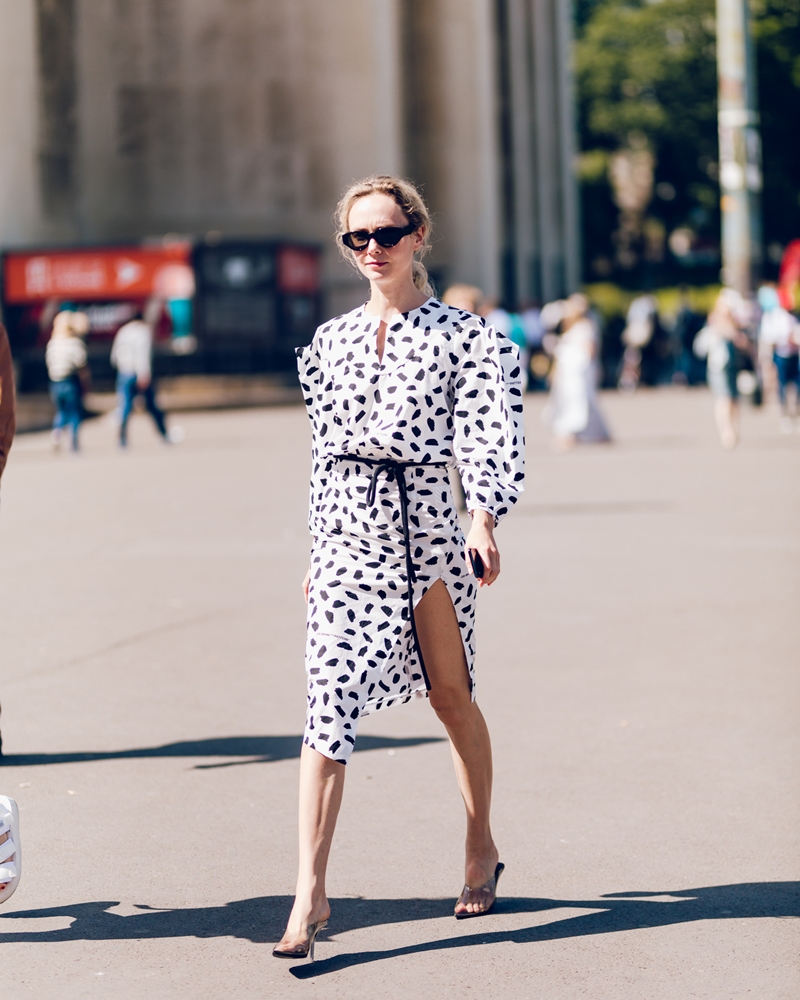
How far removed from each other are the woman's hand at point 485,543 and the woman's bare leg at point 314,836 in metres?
0.57

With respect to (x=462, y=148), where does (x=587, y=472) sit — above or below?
below

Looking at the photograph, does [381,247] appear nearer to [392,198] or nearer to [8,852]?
[392,198]

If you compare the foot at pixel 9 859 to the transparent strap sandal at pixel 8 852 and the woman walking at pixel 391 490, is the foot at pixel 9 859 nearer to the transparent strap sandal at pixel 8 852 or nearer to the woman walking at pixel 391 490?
the transparent strap sandal at pixel 8 852

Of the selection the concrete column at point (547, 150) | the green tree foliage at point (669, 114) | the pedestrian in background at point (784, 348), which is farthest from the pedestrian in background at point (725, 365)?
the concrete column at point (547, 150)

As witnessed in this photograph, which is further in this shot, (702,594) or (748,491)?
(748,491)

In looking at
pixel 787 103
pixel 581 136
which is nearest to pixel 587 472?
pixel 787 103

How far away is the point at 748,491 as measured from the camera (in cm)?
1420

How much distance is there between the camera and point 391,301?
4.09 metres

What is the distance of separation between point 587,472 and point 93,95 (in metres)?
25.0

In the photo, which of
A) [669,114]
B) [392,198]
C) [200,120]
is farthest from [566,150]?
[392,198]

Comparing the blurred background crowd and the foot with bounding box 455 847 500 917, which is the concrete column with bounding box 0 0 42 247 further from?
the foot with bounding box 455 847 500 917

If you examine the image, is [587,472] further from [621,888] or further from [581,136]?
[581,136]

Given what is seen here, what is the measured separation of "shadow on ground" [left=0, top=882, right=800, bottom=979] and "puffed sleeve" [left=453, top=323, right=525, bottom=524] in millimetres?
1008

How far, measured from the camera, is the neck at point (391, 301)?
160 inches
